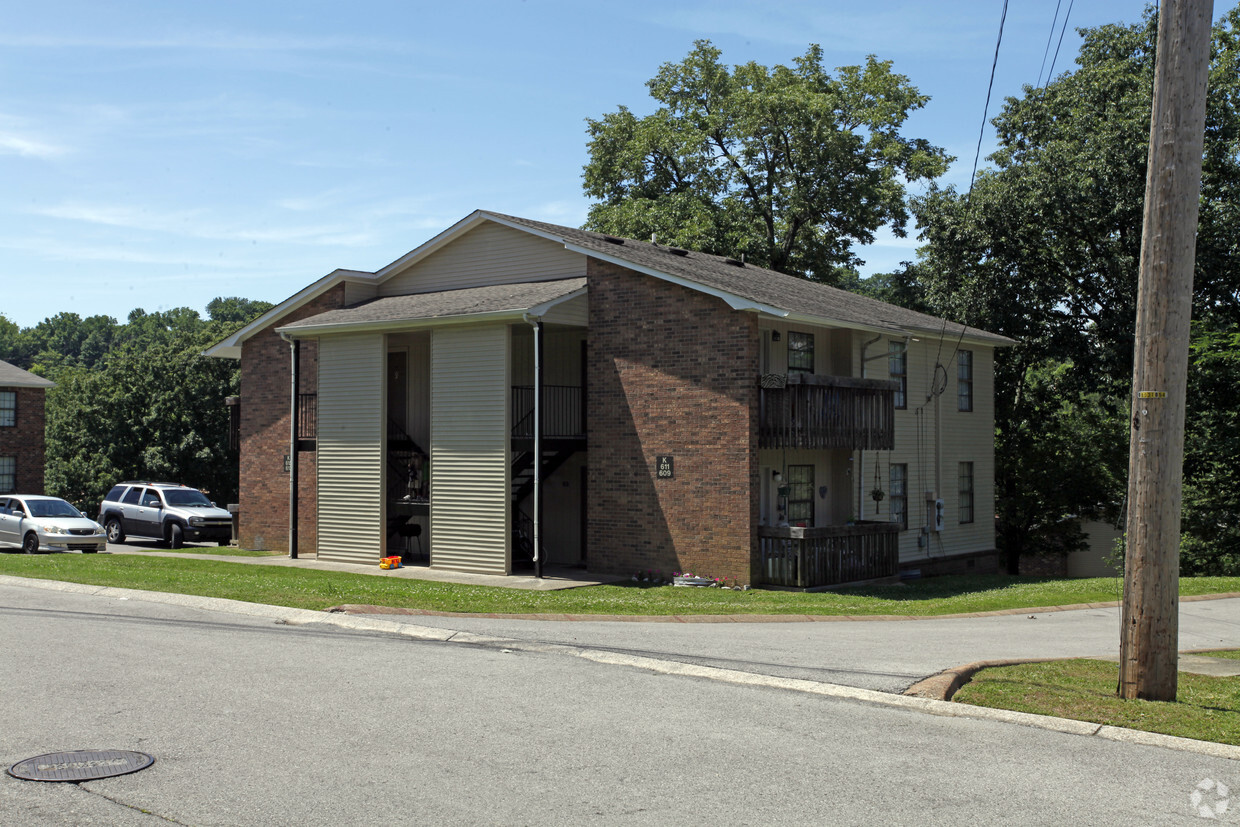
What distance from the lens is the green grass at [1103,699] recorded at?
8.76m

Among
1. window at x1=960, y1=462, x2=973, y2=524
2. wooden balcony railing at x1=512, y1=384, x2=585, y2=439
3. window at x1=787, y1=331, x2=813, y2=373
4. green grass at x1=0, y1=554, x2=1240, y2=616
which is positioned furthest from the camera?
window at x1=960, y1=462, x2=973, y2=524

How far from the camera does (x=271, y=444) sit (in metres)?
29.9

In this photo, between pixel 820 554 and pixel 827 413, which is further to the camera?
pixel 827 413

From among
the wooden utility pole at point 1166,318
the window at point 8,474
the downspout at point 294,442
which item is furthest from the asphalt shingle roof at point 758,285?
the window at point 8,474

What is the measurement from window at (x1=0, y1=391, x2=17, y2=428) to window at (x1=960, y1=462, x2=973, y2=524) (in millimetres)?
39334

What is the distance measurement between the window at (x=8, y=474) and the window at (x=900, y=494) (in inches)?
1517

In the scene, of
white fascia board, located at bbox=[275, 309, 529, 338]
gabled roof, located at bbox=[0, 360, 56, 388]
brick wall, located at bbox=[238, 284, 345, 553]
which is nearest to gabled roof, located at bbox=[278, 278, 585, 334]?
white fascia board, located at bbox=[275, 309, 529, 338]

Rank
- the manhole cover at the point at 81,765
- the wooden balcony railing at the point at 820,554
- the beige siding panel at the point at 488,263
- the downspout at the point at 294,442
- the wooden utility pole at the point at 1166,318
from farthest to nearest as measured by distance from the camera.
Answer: the downspout at the point at 294,442, the beige siding panel at the point at 488,263, the wooden balcony railing at the point at 820,554, the wooden utility pole at the point at 1166,318, the manhole cover at the point at 81,765

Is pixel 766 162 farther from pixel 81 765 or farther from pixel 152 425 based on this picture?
pixel 81 765

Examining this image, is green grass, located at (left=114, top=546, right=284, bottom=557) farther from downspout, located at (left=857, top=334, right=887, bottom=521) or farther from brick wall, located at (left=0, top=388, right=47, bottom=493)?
brick wall, located at (left=0, top=388, right=47, bottom=493)

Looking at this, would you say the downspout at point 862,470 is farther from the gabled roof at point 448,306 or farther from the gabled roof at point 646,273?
the gabled roof at point 448,306

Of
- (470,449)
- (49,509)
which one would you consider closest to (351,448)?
(470,449)

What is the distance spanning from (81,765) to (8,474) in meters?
46.2

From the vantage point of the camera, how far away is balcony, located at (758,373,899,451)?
20984 millimetres
